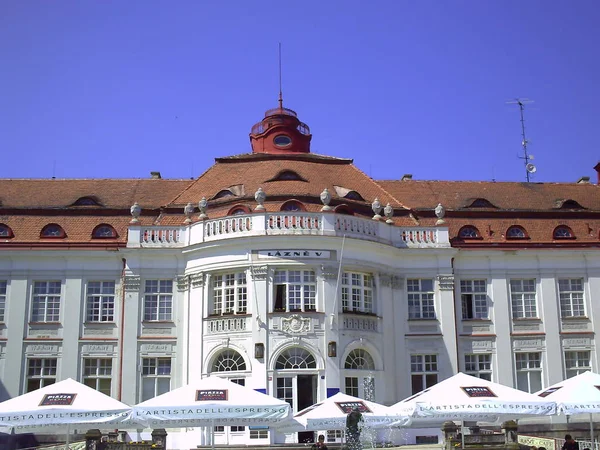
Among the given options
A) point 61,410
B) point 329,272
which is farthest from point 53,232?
point 61,410

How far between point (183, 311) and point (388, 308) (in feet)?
27.5

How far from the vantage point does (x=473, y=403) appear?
2039 cm

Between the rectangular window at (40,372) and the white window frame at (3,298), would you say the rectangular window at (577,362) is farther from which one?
the white window frame at (3,298)

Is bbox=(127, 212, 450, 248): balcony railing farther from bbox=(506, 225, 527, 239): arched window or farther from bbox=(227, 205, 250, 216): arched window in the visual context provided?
bbox=(506, 225, 527, 239): arched window

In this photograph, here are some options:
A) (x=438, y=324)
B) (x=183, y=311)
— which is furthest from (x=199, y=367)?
(x=438, y=324)

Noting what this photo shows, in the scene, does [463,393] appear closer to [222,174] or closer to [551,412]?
[551,412]

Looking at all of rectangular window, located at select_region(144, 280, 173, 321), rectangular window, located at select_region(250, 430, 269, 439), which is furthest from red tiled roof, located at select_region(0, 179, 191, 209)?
rectangular window, located at select_region(250, 430, 269, 439)

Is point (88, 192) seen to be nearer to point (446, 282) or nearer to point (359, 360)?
point (359, 360)

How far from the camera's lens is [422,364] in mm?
34000

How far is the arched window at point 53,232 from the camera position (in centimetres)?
3484

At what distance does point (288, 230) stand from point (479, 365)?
10.5 meters

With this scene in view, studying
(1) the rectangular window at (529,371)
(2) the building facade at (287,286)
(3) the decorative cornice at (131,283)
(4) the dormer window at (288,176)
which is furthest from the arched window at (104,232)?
(1) the rectangular window at (529,371)

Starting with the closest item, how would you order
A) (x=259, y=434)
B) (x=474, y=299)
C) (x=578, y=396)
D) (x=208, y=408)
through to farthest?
(x=208, y=408) < (x=578, y=396) < (x=259, y=434) < (x=474, y=299)

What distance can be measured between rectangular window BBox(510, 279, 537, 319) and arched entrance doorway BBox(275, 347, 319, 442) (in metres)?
10.1
